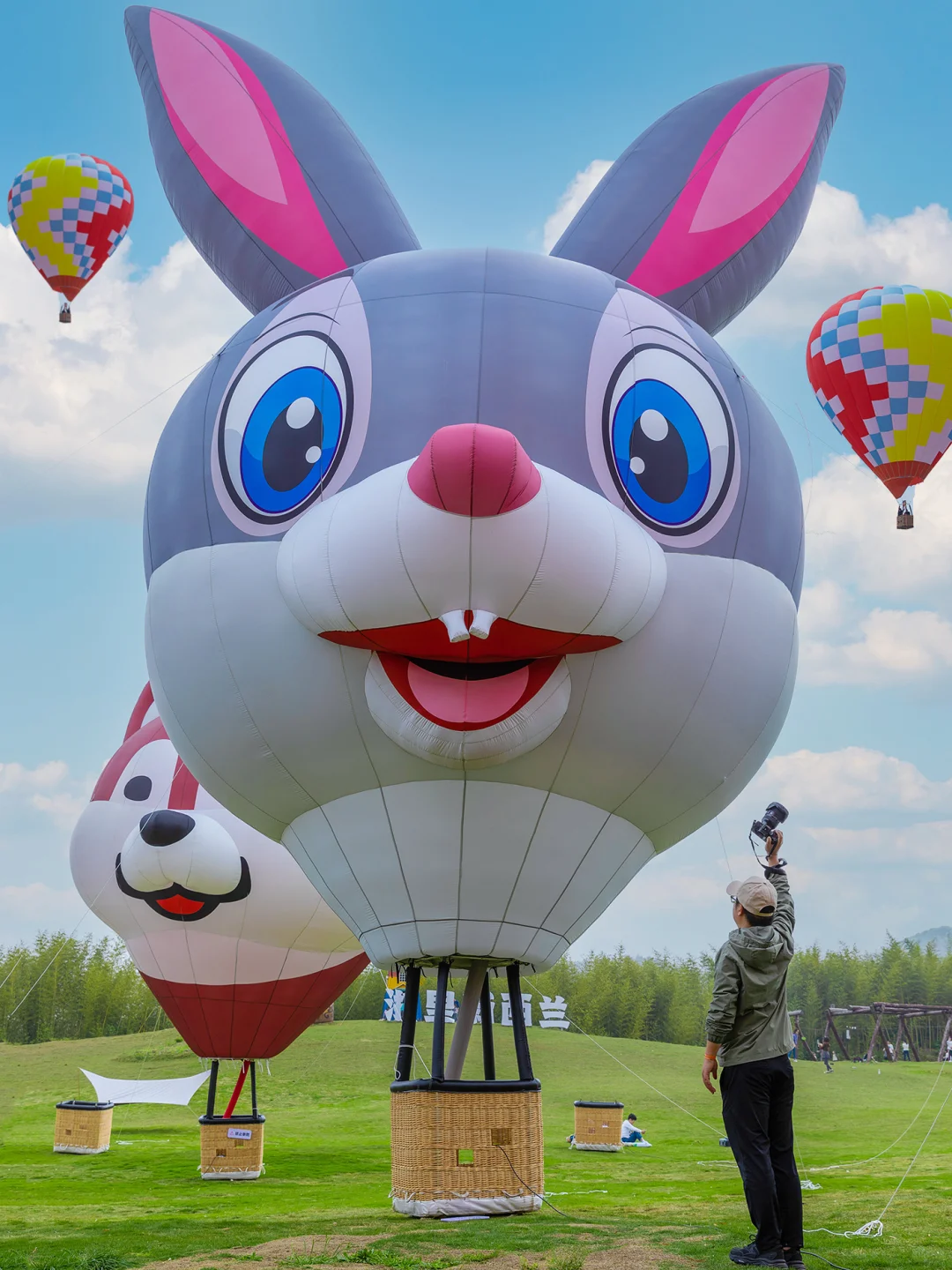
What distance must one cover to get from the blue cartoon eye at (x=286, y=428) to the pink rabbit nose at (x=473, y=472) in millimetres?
953

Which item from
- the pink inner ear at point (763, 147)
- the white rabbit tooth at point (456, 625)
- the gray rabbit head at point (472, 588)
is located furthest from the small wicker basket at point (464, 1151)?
the pink inner ear at point (763, 147)

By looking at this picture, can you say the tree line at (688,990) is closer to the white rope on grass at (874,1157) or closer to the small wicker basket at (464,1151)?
the white rope on grass at (874,1157)

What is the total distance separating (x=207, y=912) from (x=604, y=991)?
3311 cm

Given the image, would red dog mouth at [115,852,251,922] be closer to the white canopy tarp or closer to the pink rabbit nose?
the white canopy tarp

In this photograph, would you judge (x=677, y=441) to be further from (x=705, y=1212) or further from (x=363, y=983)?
(x=363, y=983)

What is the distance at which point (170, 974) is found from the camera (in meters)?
13.0

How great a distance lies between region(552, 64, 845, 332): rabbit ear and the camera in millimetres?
8914

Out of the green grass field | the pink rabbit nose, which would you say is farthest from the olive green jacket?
the pink rabbit nose

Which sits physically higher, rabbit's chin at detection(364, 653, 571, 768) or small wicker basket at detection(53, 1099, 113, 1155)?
rabbit's chin at detection(364, 653, 571, 768)

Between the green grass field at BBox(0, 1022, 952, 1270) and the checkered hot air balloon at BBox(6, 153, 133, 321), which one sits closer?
the green grass field at BBox(0, 1022, 952, 1270)

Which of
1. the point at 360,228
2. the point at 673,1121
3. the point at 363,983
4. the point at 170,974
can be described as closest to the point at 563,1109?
the point at 673,1121

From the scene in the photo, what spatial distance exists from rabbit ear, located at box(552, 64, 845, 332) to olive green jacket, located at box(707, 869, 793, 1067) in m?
5.13

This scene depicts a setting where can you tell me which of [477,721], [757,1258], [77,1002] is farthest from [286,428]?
[77,1002]

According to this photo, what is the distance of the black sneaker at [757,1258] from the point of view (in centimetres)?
486
